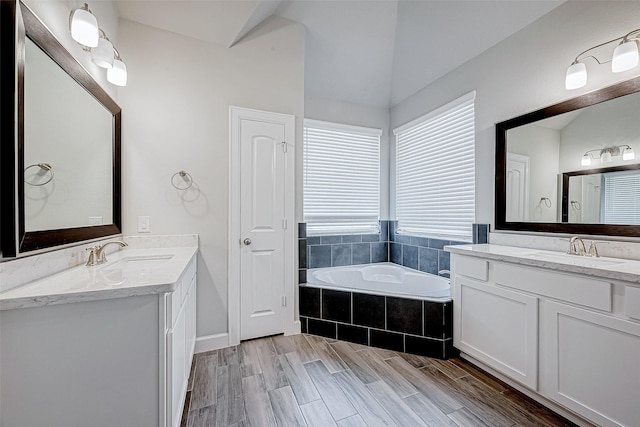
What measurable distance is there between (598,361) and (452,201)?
5.96ft

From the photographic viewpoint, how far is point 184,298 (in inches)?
62.7

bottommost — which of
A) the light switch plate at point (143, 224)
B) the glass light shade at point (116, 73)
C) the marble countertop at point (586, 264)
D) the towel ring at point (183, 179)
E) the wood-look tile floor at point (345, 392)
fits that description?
the wood-look tile floor at point (345, 392)

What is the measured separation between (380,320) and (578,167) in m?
1.85

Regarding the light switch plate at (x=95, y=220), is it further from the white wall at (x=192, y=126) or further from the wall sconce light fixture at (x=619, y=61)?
the wall sconce light fixture at (x=619, y=61)

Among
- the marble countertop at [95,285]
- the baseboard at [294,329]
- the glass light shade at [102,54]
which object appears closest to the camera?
the marble countertop at [95,285]

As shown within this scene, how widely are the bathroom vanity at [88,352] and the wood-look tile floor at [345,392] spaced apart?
1.90 feet

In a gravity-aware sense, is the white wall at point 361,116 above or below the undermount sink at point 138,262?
above

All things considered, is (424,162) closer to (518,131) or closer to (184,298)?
(518,131)

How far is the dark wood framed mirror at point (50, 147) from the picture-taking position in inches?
40.4

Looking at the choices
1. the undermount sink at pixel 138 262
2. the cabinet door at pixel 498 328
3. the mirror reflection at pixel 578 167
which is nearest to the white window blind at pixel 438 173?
the mirror reflection at pixel 578 167

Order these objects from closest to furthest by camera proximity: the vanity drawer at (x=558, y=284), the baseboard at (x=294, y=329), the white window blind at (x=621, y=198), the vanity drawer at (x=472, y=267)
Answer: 1. the vanity drawer at (x=558, y=284)
2. the white window blind at (x=621, y=198)
3. the vanity drawer at (x=472, y=267)
4. the baseboard at (x=294, y=329)

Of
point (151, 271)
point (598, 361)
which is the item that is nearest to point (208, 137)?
point (151, 271)

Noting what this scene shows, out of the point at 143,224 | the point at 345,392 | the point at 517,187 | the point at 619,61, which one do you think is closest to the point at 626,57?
the point at 619,61

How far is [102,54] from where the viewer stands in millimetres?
1520
